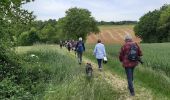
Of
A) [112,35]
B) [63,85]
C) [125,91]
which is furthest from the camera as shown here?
[112,35]

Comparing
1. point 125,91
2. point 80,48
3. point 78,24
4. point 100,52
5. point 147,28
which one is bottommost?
point 147,28

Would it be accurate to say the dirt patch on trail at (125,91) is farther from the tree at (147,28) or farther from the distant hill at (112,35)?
the distant hill at (112,35)

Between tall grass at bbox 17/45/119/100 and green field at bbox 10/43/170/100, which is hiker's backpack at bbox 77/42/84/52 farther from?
tall grass at bbox 17/45/119/100

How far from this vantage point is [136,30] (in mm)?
118375

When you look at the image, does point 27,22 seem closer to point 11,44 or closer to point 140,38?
point 11,44

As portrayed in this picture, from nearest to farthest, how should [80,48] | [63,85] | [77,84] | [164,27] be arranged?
[63,85], [77,84], [80,48], [164,27]

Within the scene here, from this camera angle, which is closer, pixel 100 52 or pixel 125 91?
pixel 125 91

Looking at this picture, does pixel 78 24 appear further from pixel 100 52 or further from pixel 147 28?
pixel 100 52

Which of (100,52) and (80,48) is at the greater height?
(100,52)

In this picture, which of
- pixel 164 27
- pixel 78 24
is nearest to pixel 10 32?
pixel 164 27

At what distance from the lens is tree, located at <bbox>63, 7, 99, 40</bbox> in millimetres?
109312

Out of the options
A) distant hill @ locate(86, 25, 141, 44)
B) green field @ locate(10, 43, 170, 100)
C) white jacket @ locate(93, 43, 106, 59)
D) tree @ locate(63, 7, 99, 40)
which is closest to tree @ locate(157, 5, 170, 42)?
distant hill @ locate(86, 25, 141, 44)

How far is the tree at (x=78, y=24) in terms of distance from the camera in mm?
109312

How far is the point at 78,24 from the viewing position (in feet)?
366
